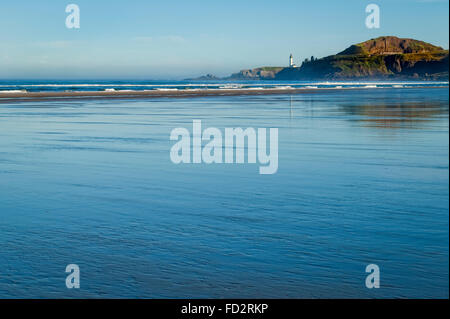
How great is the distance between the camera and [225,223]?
652 cm

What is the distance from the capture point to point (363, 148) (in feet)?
40.8

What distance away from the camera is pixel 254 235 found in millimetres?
6031

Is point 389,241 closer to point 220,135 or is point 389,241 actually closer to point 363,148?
point 363,148

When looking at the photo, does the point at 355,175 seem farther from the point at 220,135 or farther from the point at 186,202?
the point at 220,135

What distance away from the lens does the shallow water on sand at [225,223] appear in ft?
15.5

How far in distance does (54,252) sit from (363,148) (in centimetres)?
840

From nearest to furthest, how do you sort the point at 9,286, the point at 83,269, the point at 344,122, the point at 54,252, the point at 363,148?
the point at 9,286 < the point at 83,269 < the point at 54,252 < the point at 363,148 < the point at 344,122

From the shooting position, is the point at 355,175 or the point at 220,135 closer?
the point at 355,175

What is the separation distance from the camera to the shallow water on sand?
473cm
